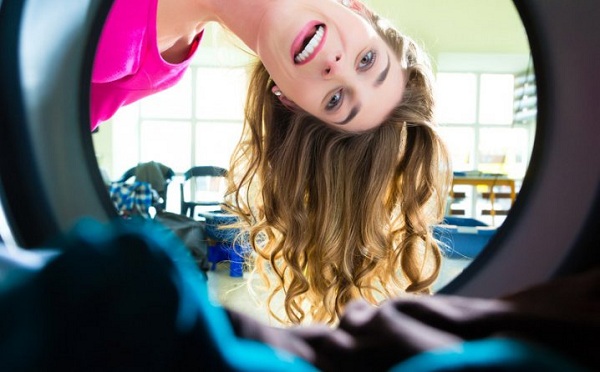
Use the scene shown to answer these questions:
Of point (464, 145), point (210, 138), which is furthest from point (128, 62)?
point (464, 145)

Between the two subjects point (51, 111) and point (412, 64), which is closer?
point (51, 111)

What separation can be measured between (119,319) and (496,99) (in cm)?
544

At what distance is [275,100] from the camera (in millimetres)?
1221

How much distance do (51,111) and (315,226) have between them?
0.78 metres

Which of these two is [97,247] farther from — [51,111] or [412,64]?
[412,64]

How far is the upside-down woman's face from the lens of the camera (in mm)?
1007

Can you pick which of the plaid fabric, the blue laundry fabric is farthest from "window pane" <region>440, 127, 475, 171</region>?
the blue laundry fabric

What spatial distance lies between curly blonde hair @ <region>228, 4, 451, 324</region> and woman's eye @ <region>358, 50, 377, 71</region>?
85mm

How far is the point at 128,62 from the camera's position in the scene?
38.0 inches

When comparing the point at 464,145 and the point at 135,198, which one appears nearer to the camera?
the point at 135,198

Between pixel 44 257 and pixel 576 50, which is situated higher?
pixel 576 50

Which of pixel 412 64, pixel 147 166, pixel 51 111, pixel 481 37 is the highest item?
pixel 481 37

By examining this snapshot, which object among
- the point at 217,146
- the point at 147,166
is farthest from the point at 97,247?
the point at 217,146

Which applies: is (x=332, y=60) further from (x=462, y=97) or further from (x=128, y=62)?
(x=462, y=97)
